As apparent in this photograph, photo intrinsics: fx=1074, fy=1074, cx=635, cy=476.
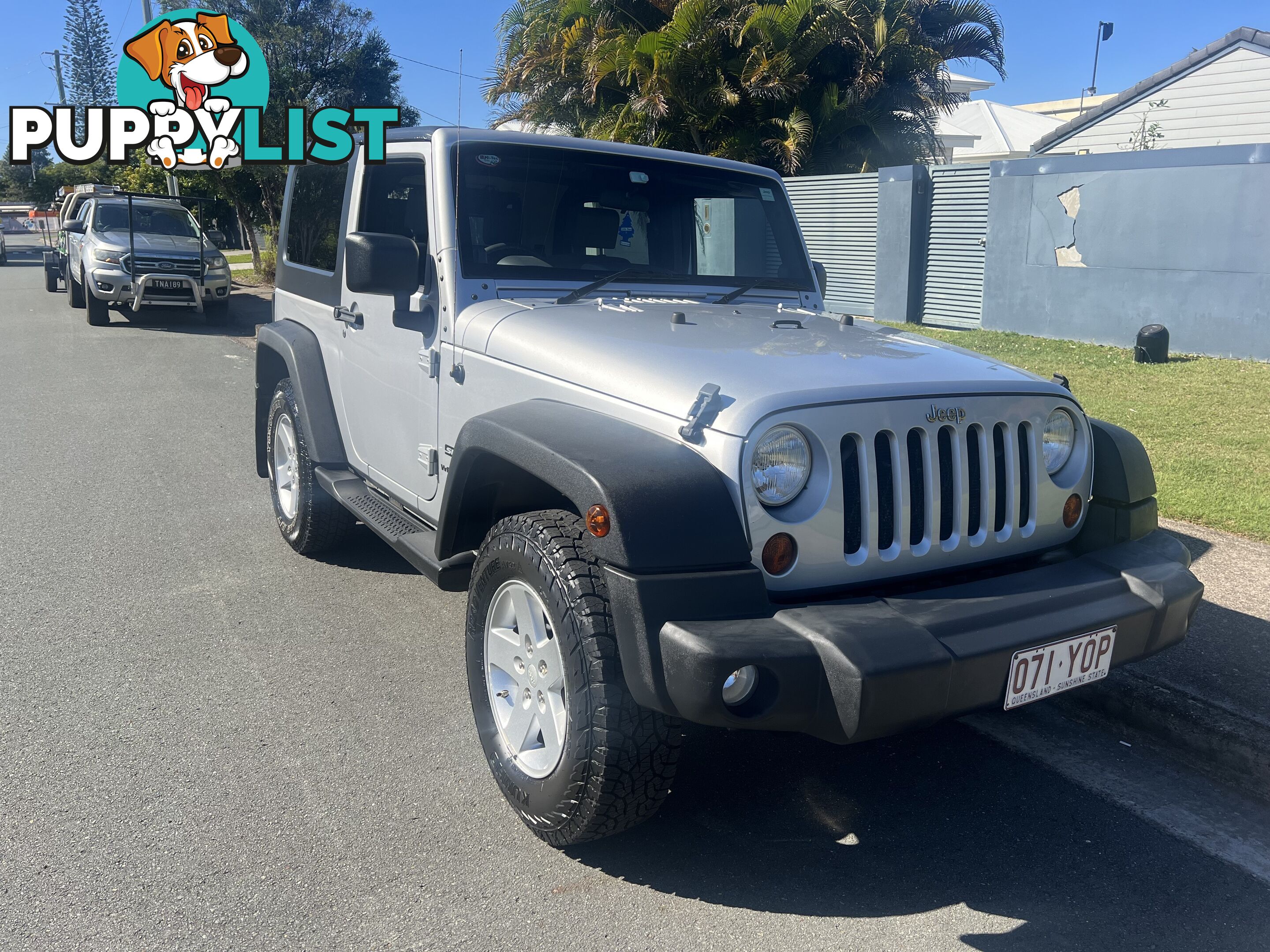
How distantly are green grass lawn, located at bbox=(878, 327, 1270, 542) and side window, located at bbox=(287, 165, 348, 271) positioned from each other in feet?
11.7

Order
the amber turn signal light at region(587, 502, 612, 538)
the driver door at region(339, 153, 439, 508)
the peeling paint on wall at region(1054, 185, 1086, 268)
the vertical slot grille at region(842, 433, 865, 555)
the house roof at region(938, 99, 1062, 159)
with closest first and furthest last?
the amber turn signal light at region(587, 502, 612, 538) → the vertical slot grille at region(842, 433, 865, 555) → the driver door at region(339, 153, 439, 508) → the peeling paint on wall at region(1054, 185, 1086, 268) → the house roof at region(938, 99, 1062, 159)

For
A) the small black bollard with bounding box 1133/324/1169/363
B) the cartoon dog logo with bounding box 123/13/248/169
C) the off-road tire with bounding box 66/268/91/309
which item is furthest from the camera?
the cartoon dog logo with bounding box 123/13/248/169

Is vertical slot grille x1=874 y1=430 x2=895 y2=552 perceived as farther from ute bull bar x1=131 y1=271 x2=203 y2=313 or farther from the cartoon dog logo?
the cartoon dog logo

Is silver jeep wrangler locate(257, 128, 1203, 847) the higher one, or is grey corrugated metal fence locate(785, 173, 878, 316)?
grey corrugated metal fence locate(785, 173, 878, 316)

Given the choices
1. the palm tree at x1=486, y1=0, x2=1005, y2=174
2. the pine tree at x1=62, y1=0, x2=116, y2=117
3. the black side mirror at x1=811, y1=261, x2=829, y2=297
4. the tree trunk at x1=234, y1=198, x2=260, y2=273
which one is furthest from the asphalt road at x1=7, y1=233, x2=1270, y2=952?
the pine tree at x1=62, y1=0, x2=116, y2=117

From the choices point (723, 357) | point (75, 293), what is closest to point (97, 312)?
point (75, 293)

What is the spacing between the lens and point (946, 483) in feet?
9.54

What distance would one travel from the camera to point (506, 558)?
293 cm

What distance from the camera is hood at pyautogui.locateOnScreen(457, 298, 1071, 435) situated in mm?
2777

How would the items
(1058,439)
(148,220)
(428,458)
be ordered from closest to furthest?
1. (1058,439)
2. (428,458)
3. (148,220)

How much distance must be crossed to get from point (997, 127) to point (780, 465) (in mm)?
28901

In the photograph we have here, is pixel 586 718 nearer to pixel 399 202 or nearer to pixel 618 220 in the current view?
pixel 618 220

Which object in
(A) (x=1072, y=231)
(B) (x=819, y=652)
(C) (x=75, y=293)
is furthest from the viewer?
(C) (x=75, y=293)

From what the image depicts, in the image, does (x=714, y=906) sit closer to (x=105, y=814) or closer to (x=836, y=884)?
Answer: (x=836, y=884)
